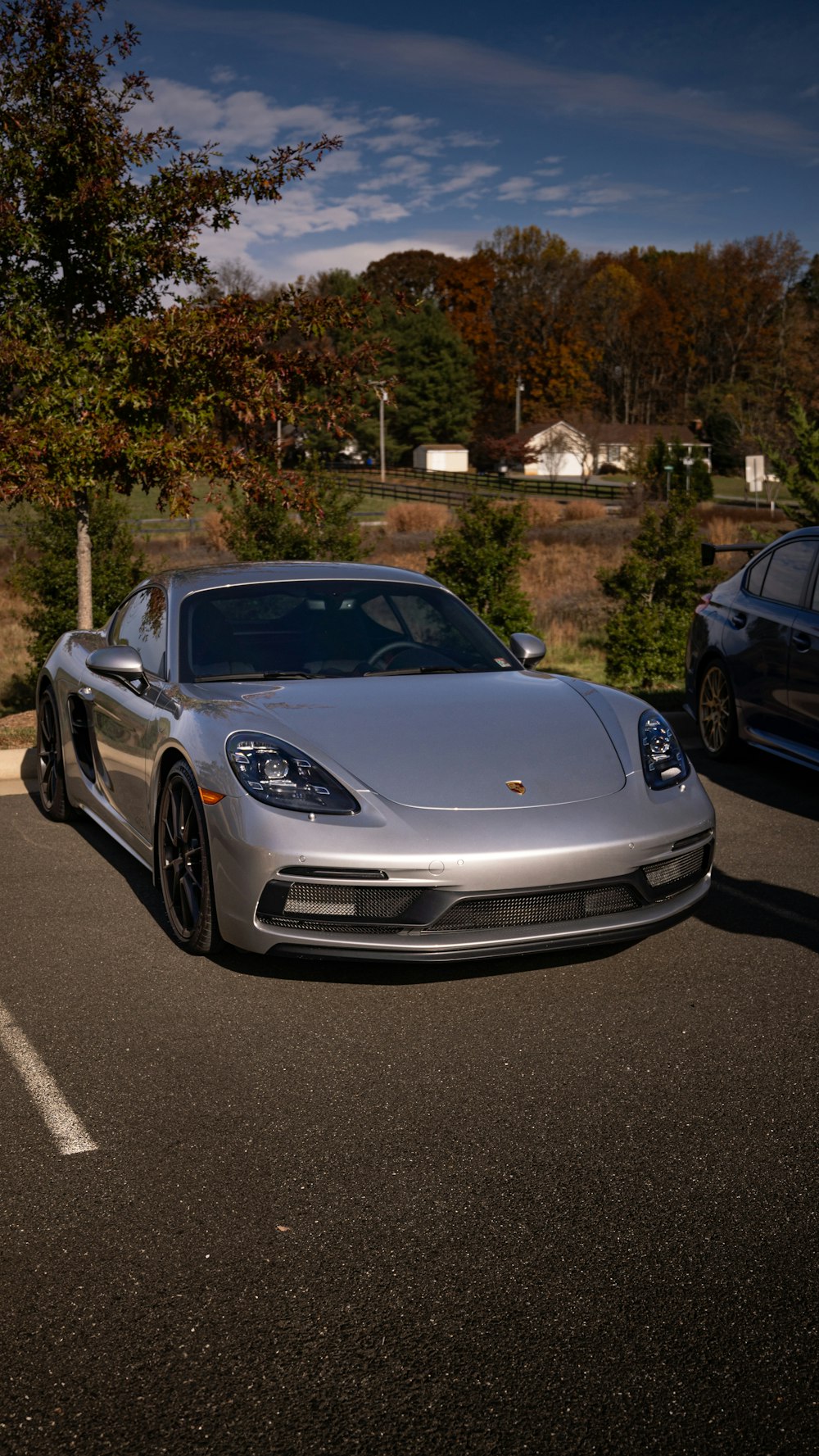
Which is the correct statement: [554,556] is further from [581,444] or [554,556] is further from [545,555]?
[581,444]

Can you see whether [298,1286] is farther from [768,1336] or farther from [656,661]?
[656,661]

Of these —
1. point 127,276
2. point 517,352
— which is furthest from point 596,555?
point 517,352

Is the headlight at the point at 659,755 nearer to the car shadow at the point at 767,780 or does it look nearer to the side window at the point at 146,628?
the side window at the point at 146,628

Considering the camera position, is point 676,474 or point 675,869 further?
point 676,474

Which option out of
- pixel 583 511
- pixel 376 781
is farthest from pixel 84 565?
pixel 583 511

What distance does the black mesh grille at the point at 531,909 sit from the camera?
4469mm

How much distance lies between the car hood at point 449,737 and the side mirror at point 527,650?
1.88 feet

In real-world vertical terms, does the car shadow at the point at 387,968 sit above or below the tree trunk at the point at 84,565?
below

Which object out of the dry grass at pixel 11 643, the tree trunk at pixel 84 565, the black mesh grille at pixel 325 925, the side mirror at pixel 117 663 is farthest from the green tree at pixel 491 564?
the black mesh grille at pixel 325 925

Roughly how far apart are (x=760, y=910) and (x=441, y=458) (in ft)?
316

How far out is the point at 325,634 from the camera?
6062 mm

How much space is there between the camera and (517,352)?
369ft

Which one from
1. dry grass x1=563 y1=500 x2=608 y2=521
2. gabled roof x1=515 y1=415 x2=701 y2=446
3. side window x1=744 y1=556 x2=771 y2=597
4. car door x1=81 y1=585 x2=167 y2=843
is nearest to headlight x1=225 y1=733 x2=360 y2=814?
car door x1=81 y1=585 x2=167 y2=843

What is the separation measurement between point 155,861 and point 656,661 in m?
10.2
